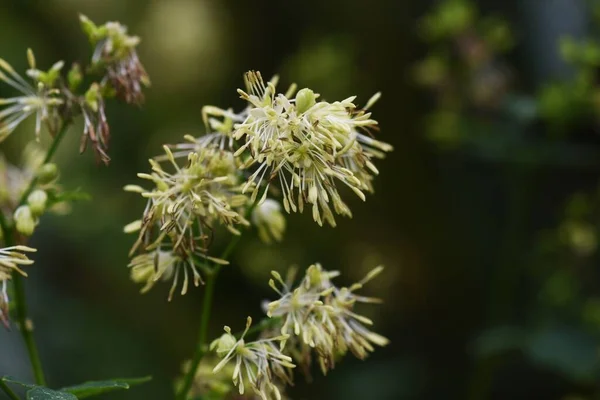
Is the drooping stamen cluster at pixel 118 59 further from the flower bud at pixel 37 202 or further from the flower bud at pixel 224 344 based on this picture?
the flower bud at pixel 224 344

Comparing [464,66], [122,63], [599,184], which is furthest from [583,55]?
[122,63]

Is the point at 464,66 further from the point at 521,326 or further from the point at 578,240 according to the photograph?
the point at 521,326

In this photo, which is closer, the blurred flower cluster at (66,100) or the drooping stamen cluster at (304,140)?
the drooping stamen cluster at (304,140)

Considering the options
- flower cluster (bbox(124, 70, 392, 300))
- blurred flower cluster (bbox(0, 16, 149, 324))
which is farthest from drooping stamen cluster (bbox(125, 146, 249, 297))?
blurred flower cluster (bbox(0, 16, 149, 324))

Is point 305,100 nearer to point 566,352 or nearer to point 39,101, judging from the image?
point 39,101

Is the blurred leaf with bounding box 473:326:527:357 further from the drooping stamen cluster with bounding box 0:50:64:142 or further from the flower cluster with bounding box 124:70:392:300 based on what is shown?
the drooping stamen cluster with bounding box 0:50:64:142

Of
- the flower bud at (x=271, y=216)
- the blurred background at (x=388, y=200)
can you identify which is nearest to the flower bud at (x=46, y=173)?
the flower bud at (x=271, y=216)

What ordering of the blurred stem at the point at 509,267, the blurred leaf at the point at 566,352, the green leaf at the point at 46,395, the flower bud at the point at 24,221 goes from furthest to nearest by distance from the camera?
1. the blurred stem at the point at 509,267
2. the blurred leaf at the point at 566,352
3. the flower bud at the point at 24,221
4. the green leaf at the point at 46,395
